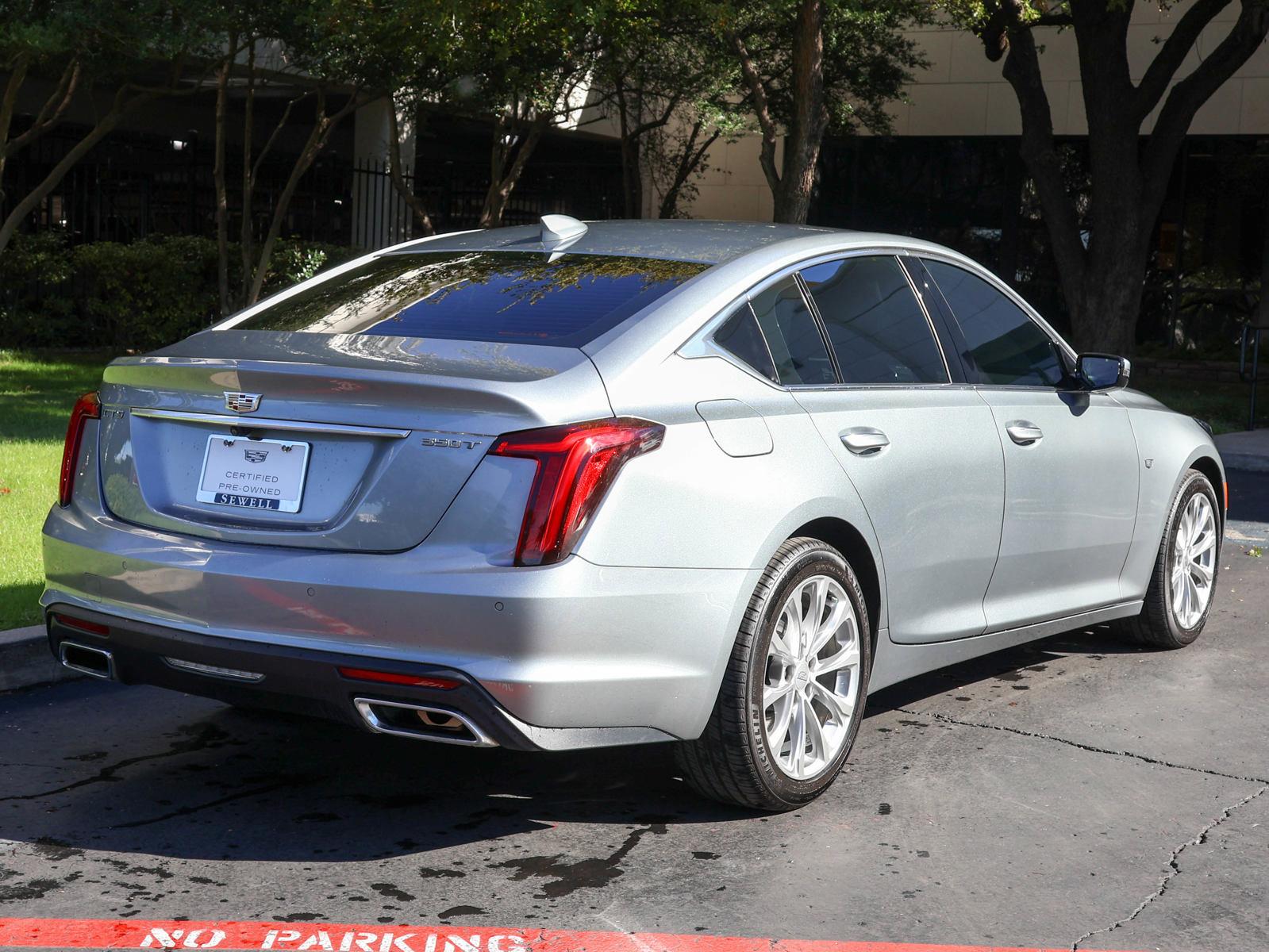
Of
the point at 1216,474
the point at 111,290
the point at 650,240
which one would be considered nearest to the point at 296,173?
the point at 111,290

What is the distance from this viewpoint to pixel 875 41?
23.8 m

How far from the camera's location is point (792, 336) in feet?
15.2

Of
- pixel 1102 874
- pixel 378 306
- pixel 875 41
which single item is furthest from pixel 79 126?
pixel 1102 874

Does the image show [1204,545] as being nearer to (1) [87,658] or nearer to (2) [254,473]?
(2) [254,473]

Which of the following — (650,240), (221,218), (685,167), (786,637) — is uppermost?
(685,167)

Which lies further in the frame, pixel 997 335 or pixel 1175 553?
pixel 1175 553

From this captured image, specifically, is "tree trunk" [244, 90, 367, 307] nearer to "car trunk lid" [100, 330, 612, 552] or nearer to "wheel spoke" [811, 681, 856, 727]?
"car trunk lid" [100, 330, 612, 552]

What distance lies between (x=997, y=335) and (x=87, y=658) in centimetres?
329

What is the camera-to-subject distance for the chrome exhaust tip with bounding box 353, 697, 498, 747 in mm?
3717

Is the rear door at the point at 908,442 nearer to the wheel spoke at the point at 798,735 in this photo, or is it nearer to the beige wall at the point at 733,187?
the wheel spoke at the point at 798,735

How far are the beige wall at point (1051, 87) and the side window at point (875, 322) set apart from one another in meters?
20.8

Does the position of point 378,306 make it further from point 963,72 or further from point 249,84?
point 963,72

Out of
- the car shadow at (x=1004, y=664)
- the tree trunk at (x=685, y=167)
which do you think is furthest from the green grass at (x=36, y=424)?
the tree trunk at (x=685, y=167)

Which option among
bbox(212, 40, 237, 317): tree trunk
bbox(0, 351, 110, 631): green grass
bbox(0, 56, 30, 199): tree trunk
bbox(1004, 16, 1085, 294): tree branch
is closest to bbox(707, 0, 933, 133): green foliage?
bbox(1004, 16, 1085, 294): tree branch
